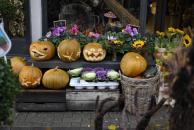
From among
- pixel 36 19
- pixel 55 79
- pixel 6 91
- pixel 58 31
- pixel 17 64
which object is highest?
pixel 36 19

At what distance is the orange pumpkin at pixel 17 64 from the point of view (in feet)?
20.0

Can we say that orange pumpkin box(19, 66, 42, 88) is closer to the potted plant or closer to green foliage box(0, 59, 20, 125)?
the potted plant

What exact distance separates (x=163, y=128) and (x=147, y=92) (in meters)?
0.63

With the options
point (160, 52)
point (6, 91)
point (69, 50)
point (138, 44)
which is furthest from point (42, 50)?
point (6, 91)

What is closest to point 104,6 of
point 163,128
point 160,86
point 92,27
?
point 92,27

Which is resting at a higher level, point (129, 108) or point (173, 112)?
point (173, 112)

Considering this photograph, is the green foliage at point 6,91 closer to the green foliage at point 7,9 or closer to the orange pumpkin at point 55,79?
the orange pumpkin at point 55,79

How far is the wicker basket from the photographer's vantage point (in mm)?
5707

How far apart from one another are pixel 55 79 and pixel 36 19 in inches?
55.8

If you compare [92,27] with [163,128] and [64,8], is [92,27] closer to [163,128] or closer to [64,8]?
[64,8]

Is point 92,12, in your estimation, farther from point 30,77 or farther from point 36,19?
point 30,77

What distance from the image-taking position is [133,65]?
19.0 ft

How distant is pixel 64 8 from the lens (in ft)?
22.7

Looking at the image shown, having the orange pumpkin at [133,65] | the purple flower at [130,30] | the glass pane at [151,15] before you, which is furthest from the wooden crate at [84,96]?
the glass pane at [151,15]
